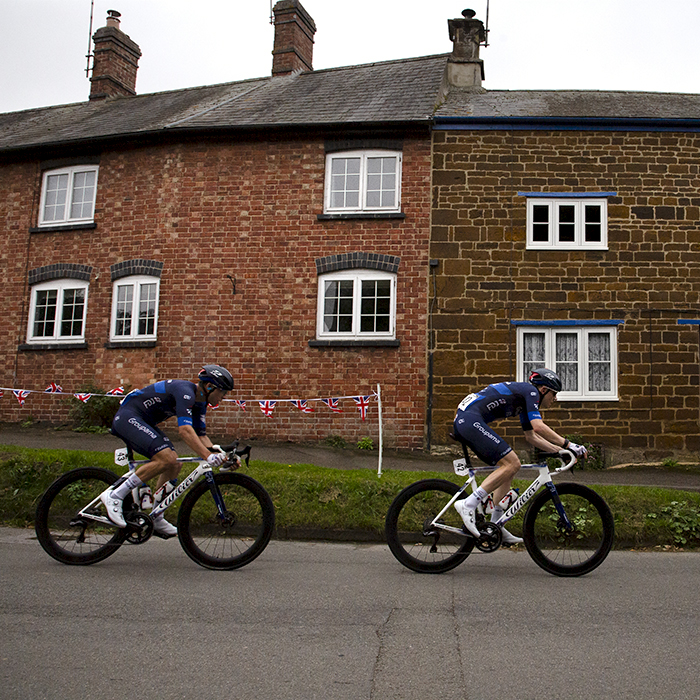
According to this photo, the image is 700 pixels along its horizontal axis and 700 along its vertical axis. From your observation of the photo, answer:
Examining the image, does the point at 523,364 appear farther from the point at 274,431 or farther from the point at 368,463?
the point at 274,431

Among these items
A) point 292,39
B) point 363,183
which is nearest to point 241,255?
point 363,183

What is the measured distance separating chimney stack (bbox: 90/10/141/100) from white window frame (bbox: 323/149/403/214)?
10.0 meters

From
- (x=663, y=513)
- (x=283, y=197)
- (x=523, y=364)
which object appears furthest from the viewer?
(x=283, y=197)

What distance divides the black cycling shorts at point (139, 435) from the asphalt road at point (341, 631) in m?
1.00

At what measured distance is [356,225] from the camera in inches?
637

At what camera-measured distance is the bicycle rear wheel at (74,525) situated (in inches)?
265

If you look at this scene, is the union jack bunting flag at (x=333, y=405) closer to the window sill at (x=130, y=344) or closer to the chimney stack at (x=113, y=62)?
the window sill at (x=130, y=344)

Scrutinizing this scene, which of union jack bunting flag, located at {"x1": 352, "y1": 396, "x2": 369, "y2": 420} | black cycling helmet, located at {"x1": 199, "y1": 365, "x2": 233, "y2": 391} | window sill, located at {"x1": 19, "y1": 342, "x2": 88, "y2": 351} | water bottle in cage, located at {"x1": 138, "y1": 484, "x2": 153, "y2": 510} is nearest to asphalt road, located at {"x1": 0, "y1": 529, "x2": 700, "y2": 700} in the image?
water bottle in cage, located at {"x1": 138, "y1": 484, "x2": 153, "y2": 510}

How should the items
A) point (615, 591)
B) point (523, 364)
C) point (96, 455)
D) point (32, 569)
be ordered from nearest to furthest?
1. point (615, 591)
2. point (32, 569)
3. point (96, 455)
4. point (523, 364)

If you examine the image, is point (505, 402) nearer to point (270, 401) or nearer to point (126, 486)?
point (126, 486)

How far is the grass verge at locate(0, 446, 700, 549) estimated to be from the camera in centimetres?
838

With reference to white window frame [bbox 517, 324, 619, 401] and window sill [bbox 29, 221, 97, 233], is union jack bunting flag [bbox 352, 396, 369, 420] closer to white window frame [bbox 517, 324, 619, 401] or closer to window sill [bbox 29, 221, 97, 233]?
white window frame [bbox 517, 324, 619, 401]

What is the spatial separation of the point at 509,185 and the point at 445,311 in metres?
2.83

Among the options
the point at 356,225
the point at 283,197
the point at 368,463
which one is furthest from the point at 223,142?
the point at 368,463
